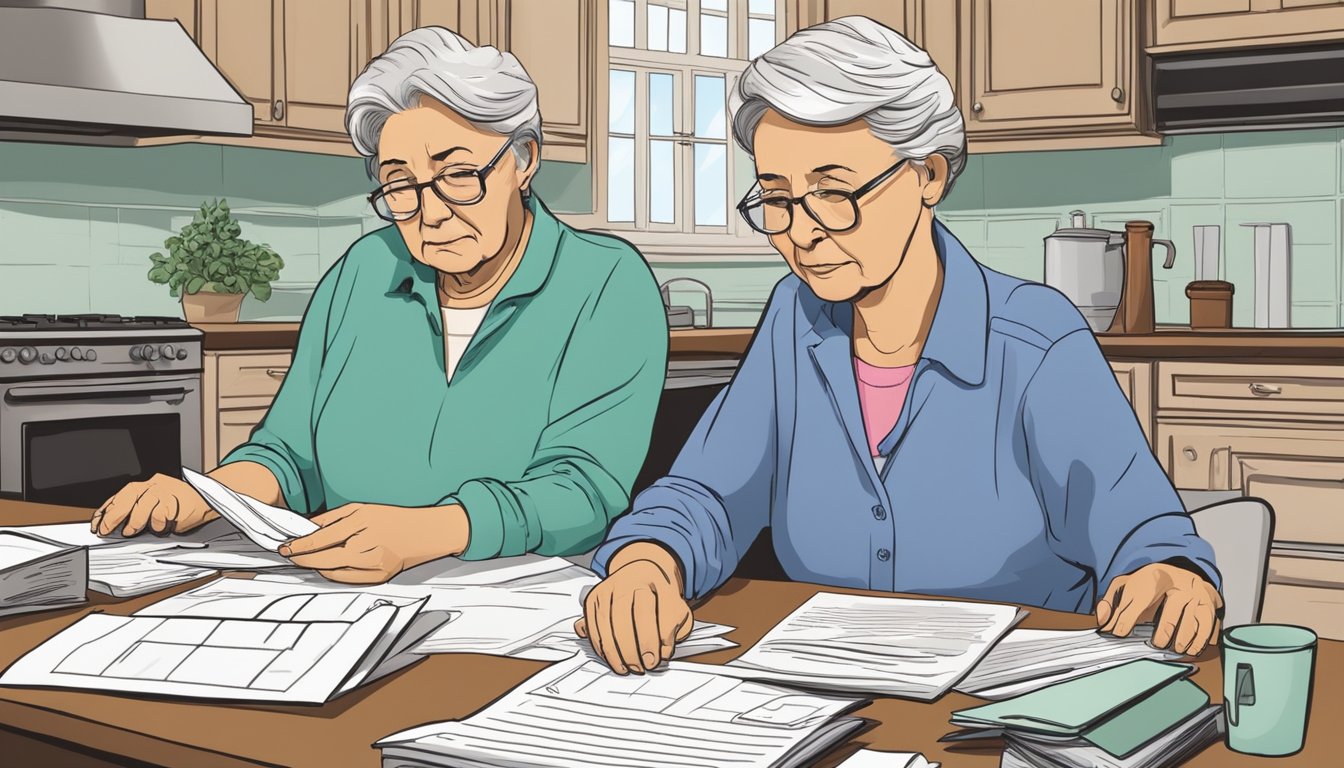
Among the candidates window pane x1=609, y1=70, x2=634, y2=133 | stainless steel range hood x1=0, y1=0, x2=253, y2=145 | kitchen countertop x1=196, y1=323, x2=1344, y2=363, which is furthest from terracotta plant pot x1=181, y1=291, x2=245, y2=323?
window pane x1=609, y1=70, x2=634, y2=133

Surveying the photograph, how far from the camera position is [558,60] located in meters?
3.99

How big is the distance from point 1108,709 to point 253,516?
2.69 ft

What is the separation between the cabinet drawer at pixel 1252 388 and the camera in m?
3.06

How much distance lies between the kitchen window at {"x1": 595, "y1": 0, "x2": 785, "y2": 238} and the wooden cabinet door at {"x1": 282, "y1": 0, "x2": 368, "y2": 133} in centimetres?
102

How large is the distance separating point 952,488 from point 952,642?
0.38m

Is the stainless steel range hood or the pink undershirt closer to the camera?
the pink undershirt

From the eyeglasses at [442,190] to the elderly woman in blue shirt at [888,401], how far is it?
0.36 m

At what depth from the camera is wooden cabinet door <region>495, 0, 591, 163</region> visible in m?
3.92

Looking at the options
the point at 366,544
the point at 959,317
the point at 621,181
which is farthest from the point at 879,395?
the point at 621,181

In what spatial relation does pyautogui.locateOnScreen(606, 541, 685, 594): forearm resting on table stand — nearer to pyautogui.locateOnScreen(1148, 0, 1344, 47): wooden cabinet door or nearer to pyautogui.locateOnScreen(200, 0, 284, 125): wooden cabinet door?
pyautogui.locateOnScreen(200, 0, 284, 125): wooden cabinet door

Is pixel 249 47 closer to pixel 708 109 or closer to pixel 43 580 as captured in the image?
pixel 708 109

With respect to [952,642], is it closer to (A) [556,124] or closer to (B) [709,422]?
(B) [709,422]

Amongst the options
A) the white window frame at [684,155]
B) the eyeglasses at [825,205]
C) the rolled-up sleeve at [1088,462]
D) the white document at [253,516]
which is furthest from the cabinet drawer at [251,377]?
the rolled-up sleeve at [1088,462]

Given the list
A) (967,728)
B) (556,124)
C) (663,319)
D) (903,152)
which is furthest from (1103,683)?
(556,124)
